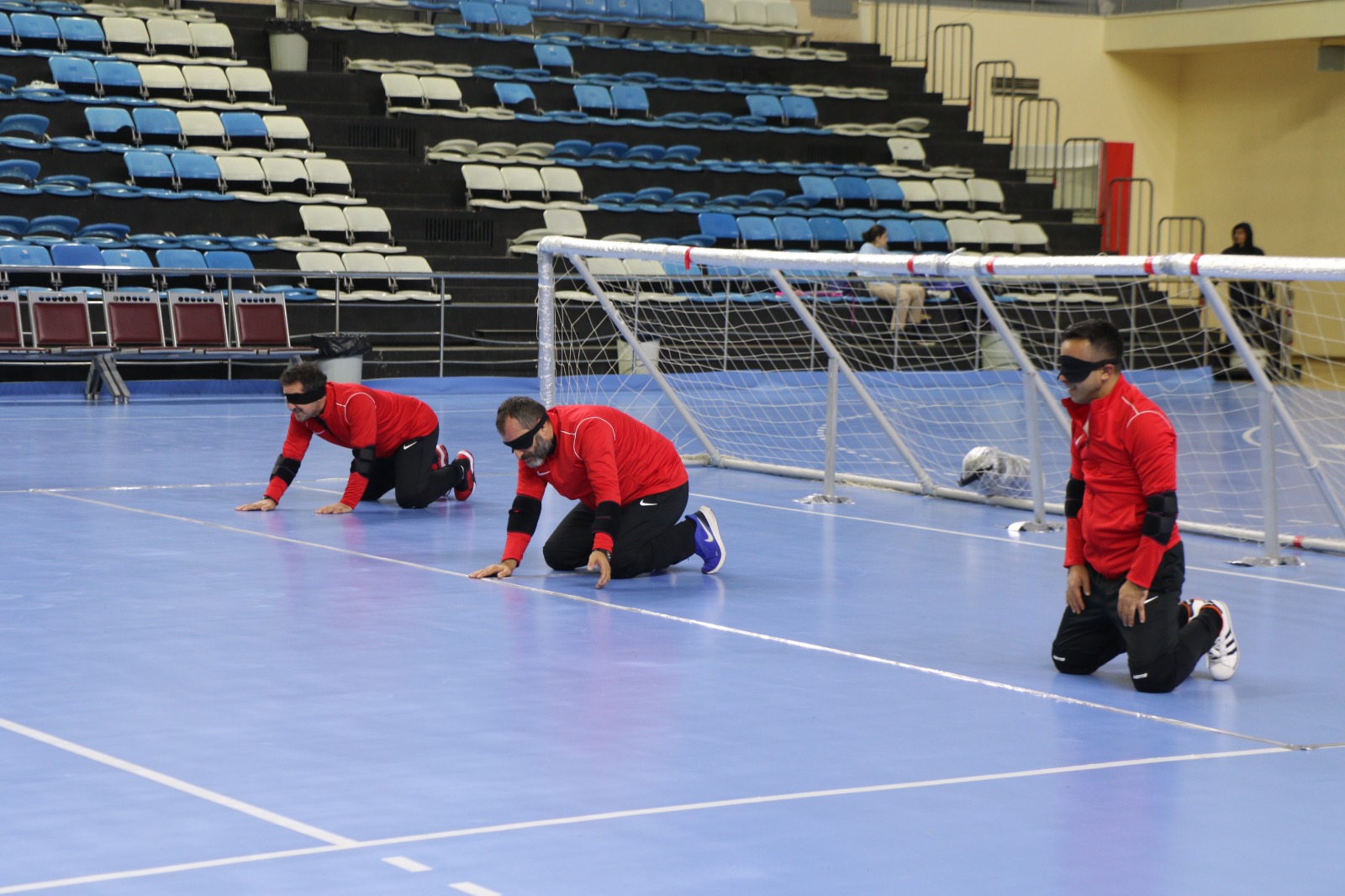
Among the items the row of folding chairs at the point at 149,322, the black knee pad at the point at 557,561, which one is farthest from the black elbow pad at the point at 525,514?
the row of folding chairs at the point at 149,322

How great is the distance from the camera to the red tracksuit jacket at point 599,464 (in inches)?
305

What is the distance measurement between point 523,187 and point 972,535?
44.9 feet

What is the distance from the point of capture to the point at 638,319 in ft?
67.1

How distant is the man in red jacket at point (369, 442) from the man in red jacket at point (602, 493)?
1.85 metres

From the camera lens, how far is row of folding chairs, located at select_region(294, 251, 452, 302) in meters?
19.8

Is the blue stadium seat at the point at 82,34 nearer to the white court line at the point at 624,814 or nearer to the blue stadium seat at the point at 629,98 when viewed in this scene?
the blue stadium seat at the point at 629,98

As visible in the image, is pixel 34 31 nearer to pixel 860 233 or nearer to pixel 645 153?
pixel 645 153

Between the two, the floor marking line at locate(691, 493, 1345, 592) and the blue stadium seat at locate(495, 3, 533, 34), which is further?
the blue stadium seat at locate(495, 3, 533, 34)

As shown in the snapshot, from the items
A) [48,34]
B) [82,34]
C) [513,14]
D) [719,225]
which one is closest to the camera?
[48,34]

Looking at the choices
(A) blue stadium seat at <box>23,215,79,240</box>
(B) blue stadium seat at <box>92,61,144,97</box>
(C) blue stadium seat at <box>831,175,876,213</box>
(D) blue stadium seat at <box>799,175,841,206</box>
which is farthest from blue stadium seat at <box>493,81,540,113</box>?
(A) blue stadium seat at <box>23,215,79,240</box>

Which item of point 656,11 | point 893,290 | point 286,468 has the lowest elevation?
point 286,468

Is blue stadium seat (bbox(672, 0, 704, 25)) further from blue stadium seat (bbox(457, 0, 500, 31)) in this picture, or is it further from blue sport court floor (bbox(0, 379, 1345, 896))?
blue sport court floor (bbox(0, 379, 1345, 896))

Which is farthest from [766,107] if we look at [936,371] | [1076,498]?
[1076,498]

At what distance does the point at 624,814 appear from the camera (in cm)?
452
